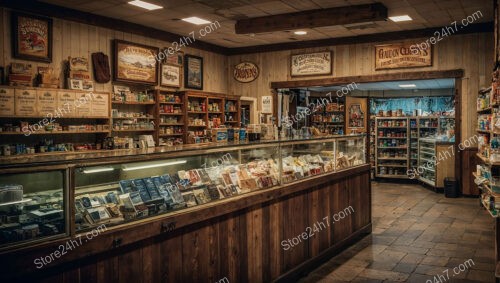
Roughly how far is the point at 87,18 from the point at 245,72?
476 centimetres

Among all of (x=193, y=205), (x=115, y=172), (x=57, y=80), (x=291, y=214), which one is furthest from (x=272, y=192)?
(x=57, y=80)

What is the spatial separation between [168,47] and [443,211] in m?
6.67

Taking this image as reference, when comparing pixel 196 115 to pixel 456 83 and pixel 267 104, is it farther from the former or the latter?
pixel 456 83

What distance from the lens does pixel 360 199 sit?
250 inches

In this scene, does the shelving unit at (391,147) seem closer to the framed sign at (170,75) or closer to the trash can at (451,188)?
the trash can at (451,188)

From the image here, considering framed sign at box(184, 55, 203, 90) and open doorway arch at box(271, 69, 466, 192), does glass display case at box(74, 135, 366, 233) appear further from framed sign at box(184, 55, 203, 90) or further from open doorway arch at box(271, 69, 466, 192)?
framed sign at box(184, 55, 203, 90)

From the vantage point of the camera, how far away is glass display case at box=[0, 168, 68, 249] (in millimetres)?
2402

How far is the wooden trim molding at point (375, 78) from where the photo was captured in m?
9.59

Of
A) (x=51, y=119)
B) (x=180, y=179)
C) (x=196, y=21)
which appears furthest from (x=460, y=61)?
(x=51, y=119)

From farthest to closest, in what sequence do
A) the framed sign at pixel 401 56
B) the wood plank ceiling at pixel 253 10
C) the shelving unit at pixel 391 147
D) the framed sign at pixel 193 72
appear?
the shelving unit at pixel 391 147 < the framed sign at pixel 193 72 < the framed sign at pixel 401 56 < the wood plank ceiling at pixel 253 10

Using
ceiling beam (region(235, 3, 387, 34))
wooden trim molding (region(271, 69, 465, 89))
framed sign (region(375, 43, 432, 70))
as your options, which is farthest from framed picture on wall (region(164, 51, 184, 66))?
framed sign (region(375, 43, 432, 70))

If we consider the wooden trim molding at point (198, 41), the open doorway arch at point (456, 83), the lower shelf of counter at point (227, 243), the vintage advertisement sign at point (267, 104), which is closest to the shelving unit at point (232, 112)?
the vintage advertisement sign at point (267, 104)

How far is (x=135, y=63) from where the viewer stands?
8.95 metres

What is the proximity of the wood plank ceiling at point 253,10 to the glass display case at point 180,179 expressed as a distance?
11.4 feet
